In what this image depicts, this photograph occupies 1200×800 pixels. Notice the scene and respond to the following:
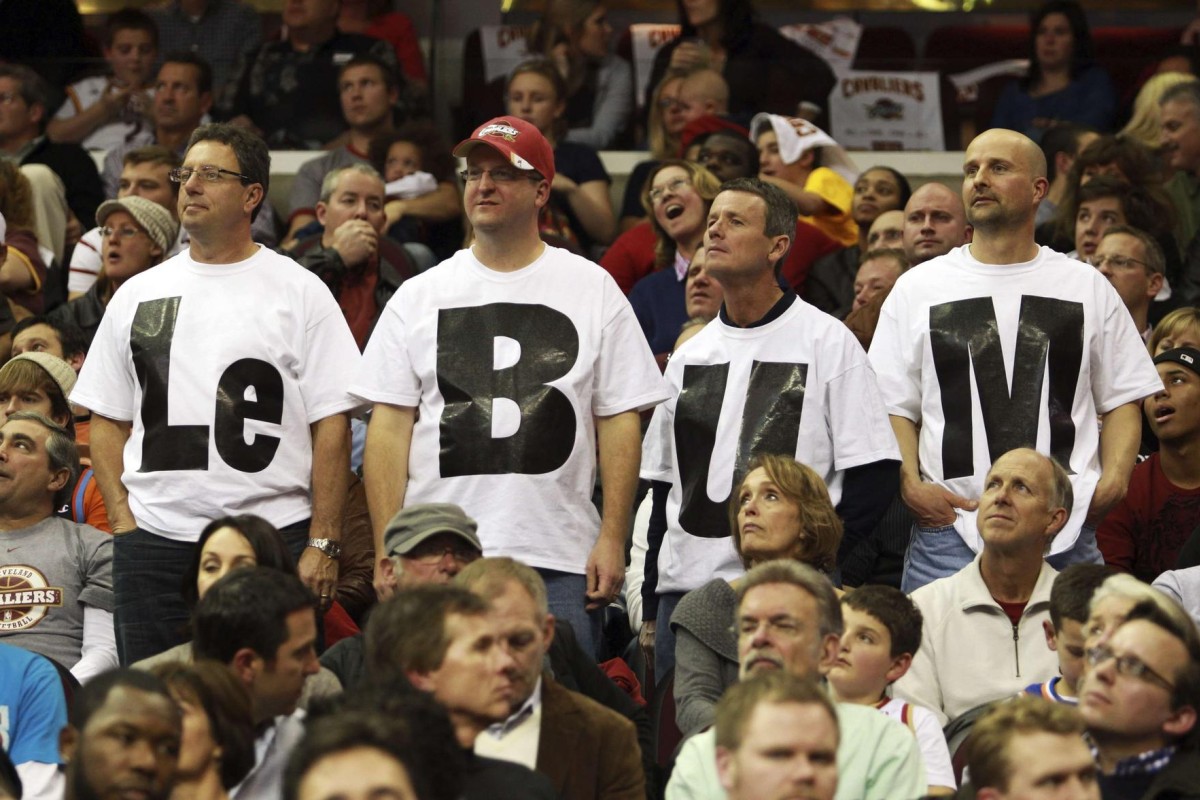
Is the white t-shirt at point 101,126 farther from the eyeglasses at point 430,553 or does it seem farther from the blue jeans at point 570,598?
the eyeglasses at point 430,553

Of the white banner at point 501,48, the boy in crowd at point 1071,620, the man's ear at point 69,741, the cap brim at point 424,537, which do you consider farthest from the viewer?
the white banner at point 501,48

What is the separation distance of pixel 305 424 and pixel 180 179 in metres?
0.75

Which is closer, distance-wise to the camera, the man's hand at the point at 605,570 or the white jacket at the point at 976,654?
the man's hand at the point at 605,570

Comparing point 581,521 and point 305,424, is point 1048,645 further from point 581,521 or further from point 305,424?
point 305,424

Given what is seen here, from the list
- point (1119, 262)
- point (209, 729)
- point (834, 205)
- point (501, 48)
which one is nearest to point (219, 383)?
point (209, 729)

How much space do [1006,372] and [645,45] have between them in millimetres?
5208

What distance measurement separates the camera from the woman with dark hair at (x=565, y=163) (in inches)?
356

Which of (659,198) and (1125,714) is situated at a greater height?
(659,198)

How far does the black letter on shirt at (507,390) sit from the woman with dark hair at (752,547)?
19.1 inches

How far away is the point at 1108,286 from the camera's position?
5844 mm

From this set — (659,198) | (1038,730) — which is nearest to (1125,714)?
(1038,730)

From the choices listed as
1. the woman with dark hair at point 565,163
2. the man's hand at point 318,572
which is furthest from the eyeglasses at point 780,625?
the woman with dark hair at point 565,163

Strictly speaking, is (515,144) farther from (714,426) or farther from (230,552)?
(230,552)

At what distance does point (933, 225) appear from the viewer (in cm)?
734
